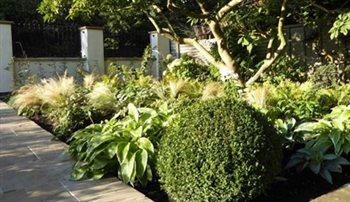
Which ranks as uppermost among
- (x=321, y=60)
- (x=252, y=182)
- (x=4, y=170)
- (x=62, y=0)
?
(x=62, y=0)

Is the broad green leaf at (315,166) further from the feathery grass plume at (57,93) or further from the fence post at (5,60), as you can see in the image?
the fence post at (5,60)

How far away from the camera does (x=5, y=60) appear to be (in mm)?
10211

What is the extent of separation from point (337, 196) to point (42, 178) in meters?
2.37

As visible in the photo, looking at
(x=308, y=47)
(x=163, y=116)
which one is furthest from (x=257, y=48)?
(x=163, y=116)

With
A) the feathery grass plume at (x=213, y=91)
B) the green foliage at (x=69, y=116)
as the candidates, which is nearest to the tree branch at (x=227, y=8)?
the feathery grass plume at (x=213, y=91)

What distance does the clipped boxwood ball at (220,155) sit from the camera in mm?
2600

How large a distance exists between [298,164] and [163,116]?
141 centimetres

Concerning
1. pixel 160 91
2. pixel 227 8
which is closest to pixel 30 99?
pixel 160 91

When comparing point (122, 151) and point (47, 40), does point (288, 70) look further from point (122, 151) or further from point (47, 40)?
point (47, 40)

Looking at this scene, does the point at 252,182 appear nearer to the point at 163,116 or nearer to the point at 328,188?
the point at 328,188

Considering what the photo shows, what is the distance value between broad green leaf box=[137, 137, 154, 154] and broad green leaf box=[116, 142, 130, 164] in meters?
0.11

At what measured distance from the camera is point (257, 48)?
10.1 meters

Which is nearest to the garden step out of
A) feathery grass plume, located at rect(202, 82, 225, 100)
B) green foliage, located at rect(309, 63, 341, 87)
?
feathery grass plume, located at rect(202, 82, 225, 100)

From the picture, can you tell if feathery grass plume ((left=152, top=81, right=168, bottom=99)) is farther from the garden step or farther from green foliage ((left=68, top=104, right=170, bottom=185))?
the garden step
